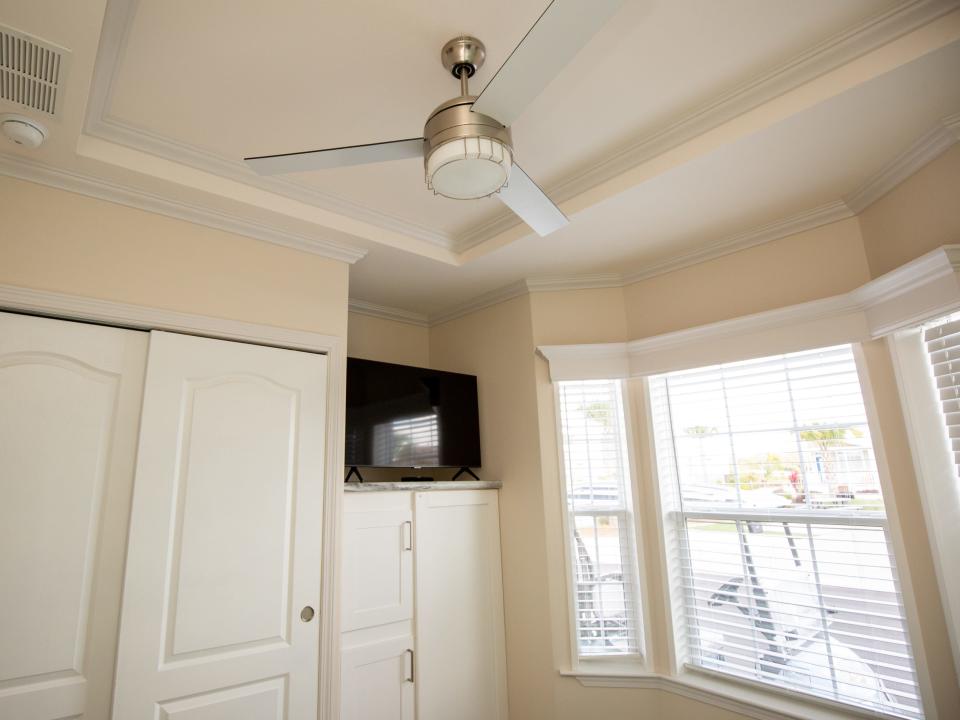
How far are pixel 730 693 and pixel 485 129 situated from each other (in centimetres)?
247

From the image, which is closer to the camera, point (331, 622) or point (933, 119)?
point (933, 119)

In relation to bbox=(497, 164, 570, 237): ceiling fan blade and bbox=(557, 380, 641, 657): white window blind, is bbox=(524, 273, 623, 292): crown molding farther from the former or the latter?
bbox=(497, 164, 570, 237): ceiling fan blade

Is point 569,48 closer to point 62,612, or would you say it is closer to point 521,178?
point 521,178

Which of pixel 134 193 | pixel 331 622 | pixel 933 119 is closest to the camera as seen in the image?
pixel 933 119

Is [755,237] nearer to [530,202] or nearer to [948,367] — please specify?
[948,367]

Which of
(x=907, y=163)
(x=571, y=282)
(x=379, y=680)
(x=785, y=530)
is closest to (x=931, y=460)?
(x=785, y=530)

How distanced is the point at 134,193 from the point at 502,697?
2.80 m

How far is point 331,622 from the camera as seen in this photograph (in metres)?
2.08

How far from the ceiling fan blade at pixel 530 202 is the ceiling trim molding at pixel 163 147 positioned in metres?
0.99

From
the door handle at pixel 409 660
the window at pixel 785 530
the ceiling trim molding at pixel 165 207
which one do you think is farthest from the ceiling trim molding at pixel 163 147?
the door handle at pixel 409 660

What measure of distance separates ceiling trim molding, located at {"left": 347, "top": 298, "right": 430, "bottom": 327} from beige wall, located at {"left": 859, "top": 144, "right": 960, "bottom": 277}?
7.97 feet

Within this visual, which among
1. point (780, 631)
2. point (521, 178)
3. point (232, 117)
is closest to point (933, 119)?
point (521, 178)

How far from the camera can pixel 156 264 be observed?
1.94 metres

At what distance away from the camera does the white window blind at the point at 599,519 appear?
2.60 meters
